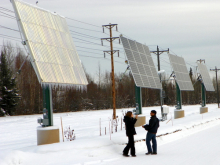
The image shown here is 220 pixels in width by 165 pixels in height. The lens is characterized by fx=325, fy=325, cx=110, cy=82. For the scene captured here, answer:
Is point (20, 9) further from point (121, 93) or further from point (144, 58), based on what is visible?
point (121, 93)

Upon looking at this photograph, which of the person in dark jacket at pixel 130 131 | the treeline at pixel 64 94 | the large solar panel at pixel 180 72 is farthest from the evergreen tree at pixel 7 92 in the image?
the person in dark jacket at pixel 130 131

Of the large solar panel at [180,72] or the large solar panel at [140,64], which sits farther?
the large solar panel at [180,72]

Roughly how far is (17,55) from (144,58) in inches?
1602

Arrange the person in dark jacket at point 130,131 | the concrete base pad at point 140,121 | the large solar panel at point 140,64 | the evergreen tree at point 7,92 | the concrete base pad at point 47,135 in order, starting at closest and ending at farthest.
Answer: the person in dark jacket at point 130,131 < the concrete base pad at point 47,135 < the concrete base pad at point 140,121 < the large solar panel at point 140,64 < the evergreen tree at point 7,92

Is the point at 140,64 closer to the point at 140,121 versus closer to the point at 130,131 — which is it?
the point at 140,121

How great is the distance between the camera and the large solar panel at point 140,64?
21.9 meters

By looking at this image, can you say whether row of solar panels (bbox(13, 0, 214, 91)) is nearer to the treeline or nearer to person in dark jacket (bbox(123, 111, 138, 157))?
person in dark jacket (bbox(123, 111, 138, 157))

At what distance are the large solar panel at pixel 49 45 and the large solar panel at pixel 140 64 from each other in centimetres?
661

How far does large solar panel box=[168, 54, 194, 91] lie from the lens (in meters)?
33.1

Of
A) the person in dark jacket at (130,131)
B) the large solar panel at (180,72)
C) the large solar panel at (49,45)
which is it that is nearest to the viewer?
the person in dark jacket at (130,131)

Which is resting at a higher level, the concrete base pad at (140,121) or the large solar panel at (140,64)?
the large solar panel at (140,64)

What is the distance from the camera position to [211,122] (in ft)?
84.3

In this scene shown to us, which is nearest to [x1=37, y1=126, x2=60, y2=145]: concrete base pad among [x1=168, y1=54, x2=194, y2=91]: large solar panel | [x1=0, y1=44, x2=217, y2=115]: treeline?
[x1=168, y1=54, x2=194, y2=91]: large solar panel

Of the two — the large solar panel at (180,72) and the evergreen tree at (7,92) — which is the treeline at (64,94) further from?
the large solar panel at (180,72)
